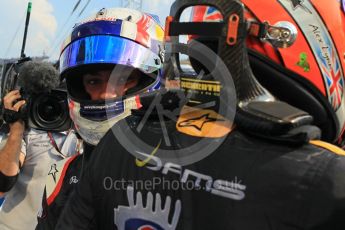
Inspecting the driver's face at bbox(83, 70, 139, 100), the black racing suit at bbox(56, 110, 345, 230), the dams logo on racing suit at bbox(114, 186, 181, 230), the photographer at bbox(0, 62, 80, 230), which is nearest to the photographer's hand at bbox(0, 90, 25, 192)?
the photographer at bbox(0, 62, 80, 230)

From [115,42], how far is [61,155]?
3.16ft

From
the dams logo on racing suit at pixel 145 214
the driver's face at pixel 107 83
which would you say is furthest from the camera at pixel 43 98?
the dams logo on racing suit at pixel 145 214

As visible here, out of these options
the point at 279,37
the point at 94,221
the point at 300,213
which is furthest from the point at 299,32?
the point at 94,221

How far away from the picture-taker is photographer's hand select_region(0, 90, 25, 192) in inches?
92.0

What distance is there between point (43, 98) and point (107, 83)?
76 cm

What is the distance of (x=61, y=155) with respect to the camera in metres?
2.48

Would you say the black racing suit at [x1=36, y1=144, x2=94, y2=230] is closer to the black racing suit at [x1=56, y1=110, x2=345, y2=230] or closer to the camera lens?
the black racing suit at [x1=56, y1=110, x2=345, y2=230]

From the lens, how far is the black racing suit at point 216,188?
64cm

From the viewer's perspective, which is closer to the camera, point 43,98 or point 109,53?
point 109,53

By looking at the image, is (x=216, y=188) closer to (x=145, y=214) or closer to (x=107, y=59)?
(x=145, y=214)

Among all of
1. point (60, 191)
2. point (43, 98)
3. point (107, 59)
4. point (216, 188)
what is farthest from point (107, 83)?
point (216, 188)

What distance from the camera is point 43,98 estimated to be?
2.43m

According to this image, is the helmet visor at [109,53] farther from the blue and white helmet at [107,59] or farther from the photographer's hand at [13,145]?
the photographer's hand at [13,145]

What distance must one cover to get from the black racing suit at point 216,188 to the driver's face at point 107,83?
0.81 m
